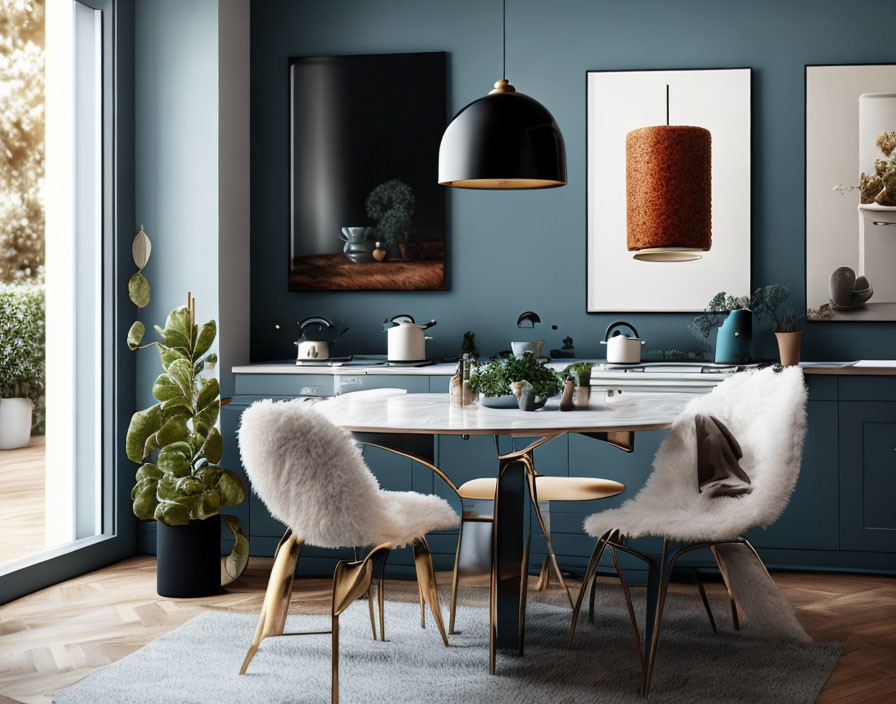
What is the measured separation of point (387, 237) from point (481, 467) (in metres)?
1.34

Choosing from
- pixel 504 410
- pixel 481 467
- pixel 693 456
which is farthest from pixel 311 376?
pixel 693 456

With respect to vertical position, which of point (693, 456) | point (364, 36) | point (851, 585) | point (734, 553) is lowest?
point (851, 585)

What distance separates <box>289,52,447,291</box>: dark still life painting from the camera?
16.0ft

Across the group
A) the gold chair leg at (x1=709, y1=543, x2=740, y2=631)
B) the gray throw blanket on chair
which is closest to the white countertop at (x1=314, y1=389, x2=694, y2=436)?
the gray throw blanket on chair

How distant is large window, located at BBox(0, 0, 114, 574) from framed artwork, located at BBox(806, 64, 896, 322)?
3286 mm

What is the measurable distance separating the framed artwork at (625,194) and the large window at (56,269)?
230 centimetres

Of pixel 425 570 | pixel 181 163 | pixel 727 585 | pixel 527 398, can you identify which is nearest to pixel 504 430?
pixel 527 398

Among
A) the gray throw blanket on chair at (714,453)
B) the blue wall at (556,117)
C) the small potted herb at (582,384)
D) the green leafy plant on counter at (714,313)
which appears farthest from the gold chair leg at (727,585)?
the blue wall at (556,117)

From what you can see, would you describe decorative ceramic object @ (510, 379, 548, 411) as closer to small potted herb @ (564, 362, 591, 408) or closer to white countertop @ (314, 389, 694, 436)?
white countertop @ (314, 389, 694, 436)

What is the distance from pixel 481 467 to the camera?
4234 mm

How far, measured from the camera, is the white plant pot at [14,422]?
12.7 feet

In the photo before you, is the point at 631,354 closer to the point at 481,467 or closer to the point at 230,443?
the point at 481,467

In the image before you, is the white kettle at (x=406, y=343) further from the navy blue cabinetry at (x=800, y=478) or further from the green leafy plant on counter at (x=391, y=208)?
the green leafy plant on counter at (x=391, y=208)

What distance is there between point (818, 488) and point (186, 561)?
2.65 meters
